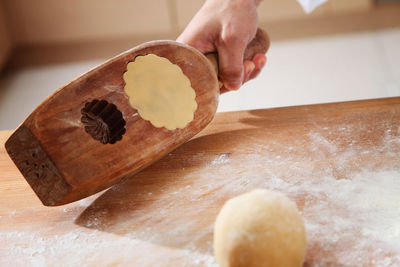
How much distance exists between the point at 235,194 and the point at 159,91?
8.8 inches

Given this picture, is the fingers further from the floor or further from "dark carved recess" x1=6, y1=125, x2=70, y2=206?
the floor

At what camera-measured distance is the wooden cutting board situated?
2.30ft

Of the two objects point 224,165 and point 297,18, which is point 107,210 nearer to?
point 224,165

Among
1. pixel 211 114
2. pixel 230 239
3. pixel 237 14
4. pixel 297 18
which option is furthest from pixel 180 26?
pixel 230 239

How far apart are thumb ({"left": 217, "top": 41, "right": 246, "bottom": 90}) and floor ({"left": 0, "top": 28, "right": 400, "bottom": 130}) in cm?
89

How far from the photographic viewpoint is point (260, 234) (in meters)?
0.60

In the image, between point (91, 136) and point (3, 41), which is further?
point (3, 41)

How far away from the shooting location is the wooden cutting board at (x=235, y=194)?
2.30ft

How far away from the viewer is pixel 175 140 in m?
0.88

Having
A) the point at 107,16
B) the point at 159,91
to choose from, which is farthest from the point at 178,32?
the point at 159,91

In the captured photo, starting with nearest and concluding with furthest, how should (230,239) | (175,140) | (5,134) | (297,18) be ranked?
1. (230,239)
2. (175,140)
3. (5,134)
4. (297,18)

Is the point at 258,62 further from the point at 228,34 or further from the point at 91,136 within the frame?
the point at 91,136

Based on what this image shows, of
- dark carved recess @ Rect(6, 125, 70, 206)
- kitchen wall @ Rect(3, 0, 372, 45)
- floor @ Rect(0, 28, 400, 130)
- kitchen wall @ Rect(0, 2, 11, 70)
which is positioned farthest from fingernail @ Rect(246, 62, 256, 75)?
kitchen wall @ Rect(0, 2, 11, 70)

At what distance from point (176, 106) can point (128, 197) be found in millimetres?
181
